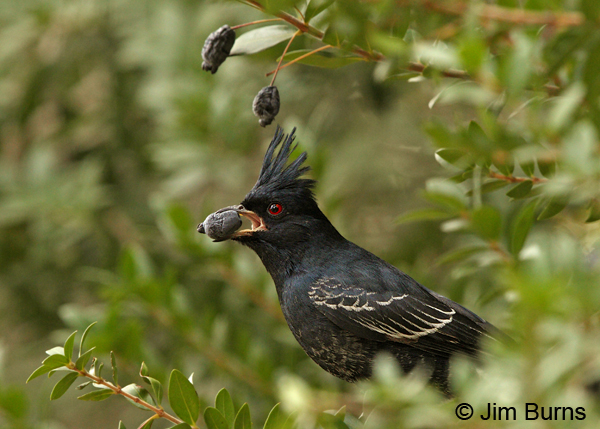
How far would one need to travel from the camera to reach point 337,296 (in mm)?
2490

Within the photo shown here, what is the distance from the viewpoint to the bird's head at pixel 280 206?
102 inches

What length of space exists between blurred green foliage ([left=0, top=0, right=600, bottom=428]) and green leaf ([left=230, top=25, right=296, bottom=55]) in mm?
102

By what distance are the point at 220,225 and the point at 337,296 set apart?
0.54 meters

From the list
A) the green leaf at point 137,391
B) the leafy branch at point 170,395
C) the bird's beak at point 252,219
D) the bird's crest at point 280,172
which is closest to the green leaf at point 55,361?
the leafy branch at point 170,395

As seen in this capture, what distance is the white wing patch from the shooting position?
246 cm

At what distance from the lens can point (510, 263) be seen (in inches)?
86.4

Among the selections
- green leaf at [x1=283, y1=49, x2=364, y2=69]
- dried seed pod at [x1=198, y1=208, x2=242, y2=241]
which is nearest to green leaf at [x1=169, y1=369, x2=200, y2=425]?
dried seed pod at [x1=198, y1=208, x2=242, y2=241]

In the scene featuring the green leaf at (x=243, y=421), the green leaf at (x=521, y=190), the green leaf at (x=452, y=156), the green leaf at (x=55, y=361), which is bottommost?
the green leaf at (x=243, y=421)

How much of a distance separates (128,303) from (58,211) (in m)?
1.47

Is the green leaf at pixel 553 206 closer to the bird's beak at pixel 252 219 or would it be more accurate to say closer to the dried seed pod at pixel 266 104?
the dried seed pod at pixel 266 104

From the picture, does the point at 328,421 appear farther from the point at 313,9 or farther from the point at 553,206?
the point at 313,9

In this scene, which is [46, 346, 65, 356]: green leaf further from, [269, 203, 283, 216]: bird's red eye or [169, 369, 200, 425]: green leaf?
[269, 203, 283, 216]: bird's red eye

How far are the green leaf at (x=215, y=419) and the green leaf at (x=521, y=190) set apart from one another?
1030 millimetres

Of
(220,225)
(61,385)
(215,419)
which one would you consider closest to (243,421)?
(215,419)
